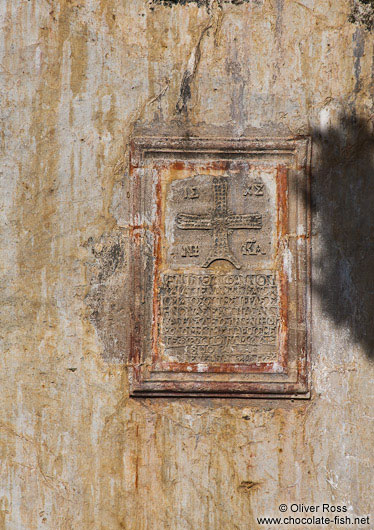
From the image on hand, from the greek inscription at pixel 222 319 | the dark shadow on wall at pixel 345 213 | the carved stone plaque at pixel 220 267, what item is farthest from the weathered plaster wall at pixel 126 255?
the greek inscription at pixel 222 319

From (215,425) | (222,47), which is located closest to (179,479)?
(215,425)

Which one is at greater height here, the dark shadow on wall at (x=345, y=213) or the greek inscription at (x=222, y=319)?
the dark shadow on wall at (x=345, y=213)

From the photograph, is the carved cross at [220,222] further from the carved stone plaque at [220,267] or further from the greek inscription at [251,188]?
the greek inscription at [251,188]

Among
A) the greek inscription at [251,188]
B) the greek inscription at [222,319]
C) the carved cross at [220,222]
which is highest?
the greek inscription at [251,188]

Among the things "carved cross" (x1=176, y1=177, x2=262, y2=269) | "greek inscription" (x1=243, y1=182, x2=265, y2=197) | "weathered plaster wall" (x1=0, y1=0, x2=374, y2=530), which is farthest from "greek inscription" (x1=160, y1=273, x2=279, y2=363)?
"greek inscription" (x1=243, y1=182, x2=265, y2=197)

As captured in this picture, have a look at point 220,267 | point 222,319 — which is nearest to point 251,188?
point 220,267

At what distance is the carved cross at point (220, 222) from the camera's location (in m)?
3.31

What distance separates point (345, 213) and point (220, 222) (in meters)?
0.81

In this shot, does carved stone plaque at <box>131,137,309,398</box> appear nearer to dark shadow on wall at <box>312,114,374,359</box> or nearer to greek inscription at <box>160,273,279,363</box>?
greek inscription at <box>160,273,279,363</box>

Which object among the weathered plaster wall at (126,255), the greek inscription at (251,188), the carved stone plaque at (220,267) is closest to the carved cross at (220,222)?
the carved stone plaque at (220,267)

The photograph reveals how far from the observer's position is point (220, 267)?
131 inches

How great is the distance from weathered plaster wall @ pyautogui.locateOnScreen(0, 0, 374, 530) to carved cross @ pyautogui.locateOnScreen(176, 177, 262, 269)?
37 centimetres

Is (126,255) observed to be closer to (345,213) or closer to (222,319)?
(222,319)

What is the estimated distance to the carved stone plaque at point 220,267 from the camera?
3.27 m
